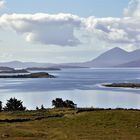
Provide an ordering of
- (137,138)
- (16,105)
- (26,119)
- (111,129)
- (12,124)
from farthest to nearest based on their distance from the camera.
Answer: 1. (16,105)
2. (26,119)
3. (12,124)
4. (111,129)
5. (137,138)

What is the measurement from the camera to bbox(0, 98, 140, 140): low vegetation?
45.8 metres

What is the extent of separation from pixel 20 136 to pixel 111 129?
11.3 metres

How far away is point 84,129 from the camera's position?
50.3 m

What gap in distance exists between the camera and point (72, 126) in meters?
52.5

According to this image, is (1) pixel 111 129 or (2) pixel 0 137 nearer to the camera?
(2) pixel 0 137

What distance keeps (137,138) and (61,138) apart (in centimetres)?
823

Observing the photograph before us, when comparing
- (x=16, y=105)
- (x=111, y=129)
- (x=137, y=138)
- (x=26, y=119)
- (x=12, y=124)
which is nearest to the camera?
(x=137, y=138)

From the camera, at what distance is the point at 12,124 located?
178 ft

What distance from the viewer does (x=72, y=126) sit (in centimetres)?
5247

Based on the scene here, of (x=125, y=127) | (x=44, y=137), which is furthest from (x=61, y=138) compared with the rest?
(x=125, y=127)

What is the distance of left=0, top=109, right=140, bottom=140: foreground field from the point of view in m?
45.8

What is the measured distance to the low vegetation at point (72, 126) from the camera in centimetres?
4578

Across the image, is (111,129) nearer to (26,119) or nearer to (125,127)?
(125,127)

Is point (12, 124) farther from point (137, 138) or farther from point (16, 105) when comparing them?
point (16, 105)
